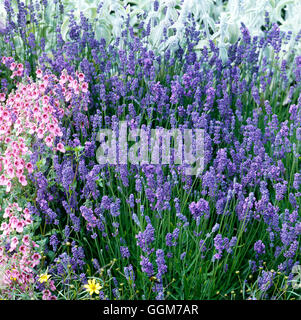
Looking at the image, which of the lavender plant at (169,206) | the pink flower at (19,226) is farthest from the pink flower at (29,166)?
the pink flower at (19,226)

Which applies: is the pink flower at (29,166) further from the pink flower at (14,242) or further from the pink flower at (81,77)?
the pink flower at (81,77)

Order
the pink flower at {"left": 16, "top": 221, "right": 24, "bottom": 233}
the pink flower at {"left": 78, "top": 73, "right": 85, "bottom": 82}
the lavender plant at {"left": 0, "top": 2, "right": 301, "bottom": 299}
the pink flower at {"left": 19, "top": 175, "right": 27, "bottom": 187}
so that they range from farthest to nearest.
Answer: the pink flower at {"left": 78, "top": 73, "right": 85, "bottom": 82} < the pink flower at {"left": 19, "top": 175, "right": 27, "bottom": 187} < the pink flower at {"left": 16, "top": 221, "right": 24, "bottom": 233} < the lavender plant at {"left": 0, "top": 2, "right": 301, "bottom": 299}

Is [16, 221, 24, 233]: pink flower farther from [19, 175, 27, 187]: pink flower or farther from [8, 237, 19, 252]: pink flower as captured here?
[19, 175, 27, 187]: pink flower

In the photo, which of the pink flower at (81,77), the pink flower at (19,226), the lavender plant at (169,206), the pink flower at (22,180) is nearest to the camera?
the lavender plant at (169,206)

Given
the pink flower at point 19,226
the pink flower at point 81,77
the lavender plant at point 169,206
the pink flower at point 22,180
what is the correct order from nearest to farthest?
the lavender plant at point 169,206, the pink flower at point 19,226, the pink flower at point 22,180, the pink flower at point 81,77

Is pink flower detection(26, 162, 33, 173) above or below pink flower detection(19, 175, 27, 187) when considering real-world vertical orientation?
above

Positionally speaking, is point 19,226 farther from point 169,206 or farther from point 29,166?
point 169,206

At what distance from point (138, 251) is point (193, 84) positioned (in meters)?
1.20

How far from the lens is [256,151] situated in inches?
98.0

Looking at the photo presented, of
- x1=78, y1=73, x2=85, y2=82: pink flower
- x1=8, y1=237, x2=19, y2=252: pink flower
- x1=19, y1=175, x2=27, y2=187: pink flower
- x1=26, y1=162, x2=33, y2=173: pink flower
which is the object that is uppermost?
x1=78, y1=73, x2=85, y2=82: pink flower

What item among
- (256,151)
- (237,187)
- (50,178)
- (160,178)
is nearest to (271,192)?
(256,151)

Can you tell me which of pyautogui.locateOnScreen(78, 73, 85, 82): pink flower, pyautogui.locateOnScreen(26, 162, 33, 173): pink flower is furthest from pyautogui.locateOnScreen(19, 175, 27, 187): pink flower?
pyautogui.locateOnScreen(78, 73, 85, 82): pink flower

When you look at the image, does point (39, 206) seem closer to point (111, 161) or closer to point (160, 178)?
point (111, 161)
